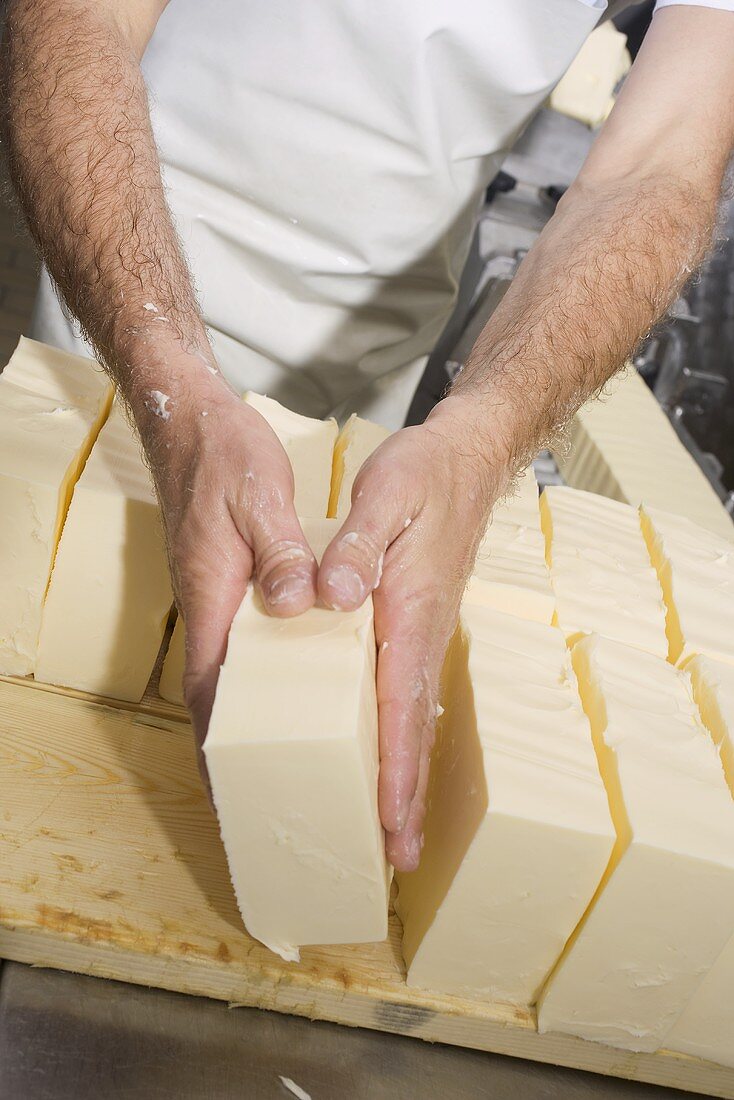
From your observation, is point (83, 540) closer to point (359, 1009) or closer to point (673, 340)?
point (359, 1009)

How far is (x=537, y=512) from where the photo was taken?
1.83 meters

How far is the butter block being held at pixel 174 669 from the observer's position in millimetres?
1583

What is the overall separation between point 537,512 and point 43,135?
1.06 meters

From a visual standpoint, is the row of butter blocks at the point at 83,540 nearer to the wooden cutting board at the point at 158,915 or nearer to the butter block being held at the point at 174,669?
the butter block being held at the point at 174,669

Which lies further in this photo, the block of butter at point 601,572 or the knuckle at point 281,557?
the block of butter at point 601,572

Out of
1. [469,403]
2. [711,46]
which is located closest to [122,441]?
[469,403]

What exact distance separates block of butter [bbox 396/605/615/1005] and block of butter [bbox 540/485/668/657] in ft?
0.52

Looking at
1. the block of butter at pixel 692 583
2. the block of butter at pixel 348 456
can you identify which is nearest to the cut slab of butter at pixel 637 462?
the block of butter at pixel 692 583

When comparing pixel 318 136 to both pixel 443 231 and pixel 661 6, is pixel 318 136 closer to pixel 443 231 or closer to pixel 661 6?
pixel 443 231

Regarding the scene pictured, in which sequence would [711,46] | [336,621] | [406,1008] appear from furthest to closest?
[711,46]
[406,1008]
[336,621]

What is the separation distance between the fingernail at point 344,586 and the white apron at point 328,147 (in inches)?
40.7

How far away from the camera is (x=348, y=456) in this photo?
173cm

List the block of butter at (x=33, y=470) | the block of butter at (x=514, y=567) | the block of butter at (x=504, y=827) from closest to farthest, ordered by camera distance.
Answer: the block of butter at (x=504, y=827), the block of butter at (x=33, y=470), the block of butter at (x=514, y=567)

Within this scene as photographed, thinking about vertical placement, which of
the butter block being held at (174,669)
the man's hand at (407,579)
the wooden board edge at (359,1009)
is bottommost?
the wooden board edge at (359,1009)
